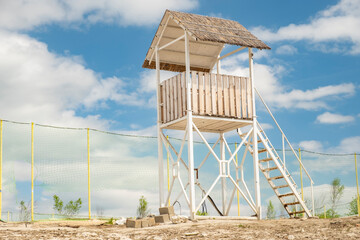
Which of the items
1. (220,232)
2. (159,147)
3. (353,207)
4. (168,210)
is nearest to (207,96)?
(159,147)

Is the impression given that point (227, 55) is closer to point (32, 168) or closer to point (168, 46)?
point (168, 46)

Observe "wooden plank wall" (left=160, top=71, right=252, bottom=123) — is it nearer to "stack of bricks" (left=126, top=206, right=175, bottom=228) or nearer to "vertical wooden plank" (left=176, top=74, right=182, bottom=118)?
"vertical wooden plank" (left=176, top=74, right=182, bottom=118)

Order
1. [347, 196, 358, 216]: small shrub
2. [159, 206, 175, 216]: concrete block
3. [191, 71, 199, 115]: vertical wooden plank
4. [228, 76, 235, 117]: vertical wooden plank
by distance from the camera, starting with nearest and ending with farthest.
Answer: [159, 206, 175, 216]: concrete block, [191, 71, 199, 115]: vertical wooden plank, [228, 76, 235, 117]: vertical wooden plank, [347, 196, 358, 216]: small shrub

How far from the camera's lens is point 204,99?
58.1 feet

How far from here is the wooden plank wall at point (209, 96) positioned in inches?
691

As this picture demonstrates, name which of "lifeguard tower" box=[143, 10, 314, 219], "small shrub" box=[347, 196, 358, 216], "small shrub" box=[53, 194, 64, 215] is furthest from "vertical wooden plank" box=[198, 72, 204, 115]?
"small shrub" box=[347, 196, 358, 216]

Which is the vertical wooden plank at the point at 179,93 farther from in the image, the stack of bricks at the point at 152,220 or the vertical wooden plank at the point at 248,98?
the stack of bricks at the point at 152,220

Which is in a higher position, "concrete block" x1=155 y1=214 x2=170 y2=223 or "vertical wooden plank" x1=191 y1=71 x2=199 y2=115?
"vertical wooden plank" x1=191 y1=71 x2=199 y2=115

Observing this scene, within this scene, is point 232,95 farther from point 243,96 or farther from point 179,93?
point 179,93

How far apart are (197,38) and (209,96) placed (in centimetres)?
200

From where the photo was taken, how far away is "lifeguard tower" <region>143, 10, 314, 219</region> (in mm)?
17484

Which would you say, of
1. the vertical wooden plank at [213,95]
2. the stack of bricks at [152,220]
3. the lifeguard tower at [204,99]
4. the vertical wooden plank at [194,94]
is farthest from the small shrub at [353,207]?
the vertical wooden plank at [194,94]

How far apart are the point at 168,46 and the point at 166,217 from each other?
22.3 feet

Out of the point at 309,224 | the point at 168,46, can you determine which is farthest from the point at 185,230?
the point at 168,46
